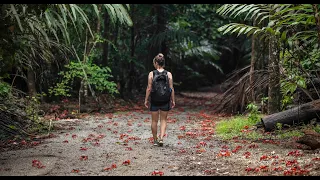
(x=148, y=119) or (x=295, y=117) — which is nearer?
(x=295, y=117)

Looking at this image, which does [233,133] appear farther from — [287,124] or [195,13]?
[195,13]

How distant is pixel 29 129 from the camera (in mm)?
9359

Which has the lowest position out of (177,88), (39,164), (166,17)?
(177,88)

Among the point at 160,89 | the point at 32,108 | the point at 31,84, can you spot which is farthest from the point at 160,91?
the point at 31,84

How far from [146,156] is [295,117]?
3.62 m

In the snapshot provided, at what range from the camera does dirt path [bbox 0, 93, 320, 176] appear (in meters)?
5.64

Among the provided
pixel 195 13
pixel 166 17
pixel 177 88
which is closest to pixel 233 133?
pixel 166 17

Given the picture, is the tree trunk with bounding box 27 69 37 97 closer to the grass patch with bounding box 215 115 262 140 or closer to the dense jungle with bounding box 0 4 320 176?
the dense jungle with bounding box 0 4 320 176

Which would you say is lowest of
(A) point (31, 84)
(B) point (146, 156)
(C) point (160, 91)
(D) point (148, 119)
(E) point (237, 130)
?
(D) point (148, 119)

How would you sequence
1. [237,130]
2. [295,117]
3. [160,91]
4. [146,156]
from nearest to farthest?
[146,156]
[160,91]
[295,117]
[237,130]

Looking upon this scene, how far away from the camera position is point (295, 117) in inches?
346

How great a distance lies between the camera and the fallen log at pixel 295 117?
28.2 feet

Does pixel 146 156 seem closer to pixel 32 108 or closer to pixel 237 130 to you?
pixel 237 130
